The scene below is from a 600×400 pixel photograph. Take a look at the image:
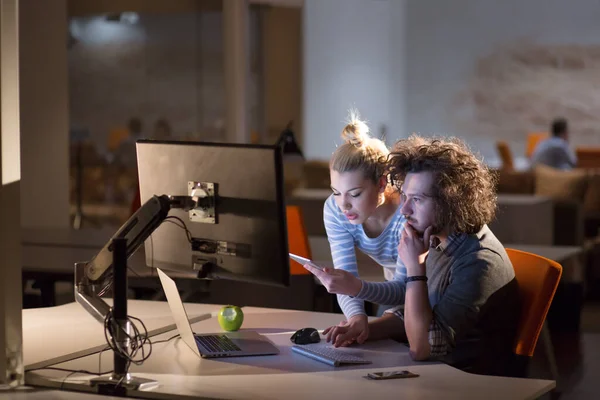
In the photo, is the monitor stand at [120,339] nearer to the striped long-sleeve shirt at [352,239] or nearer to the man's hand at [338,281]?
the man's hand at [338,281]

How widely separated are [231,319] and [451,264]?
0.67 metres

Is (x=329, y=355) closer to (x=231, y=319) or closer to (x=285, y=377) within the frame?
(x=285, y=377)

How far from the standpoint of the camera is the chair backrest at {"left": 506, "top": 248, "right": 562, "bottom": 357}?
256cm

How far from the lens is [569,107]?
1474cm

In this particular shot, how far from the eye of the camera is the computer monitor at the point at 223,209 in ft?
7.07

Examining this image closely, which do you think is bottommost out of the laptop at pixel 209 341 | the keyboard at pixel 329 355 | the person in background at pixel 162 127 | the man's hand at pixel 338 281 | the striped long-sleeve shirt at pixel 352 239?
the keyboard at pixel 329 355

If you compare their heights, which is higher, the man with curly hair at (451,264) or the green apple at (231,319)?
the man with curly hair at (451,264)

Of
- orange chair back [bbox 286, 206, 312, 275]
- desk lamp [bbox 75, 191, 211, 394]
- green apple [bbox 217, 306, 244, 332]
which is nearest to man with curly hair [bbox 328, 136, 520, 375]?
green apple [bbox 217, 306, 244, 332]

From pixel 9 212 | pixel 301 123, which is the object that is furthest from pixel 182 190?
pixel 301 123

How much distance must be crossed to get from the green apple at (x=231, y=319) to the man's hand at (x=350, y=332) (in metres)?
0.30

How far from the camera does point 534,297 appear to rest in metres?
2.59

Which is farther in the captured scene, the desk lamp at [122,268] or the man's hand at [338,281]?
the man's hand at [338,281]

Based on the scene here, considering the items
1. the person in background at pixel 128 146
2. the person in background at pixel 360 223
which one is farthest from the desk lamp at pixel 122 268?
the person in background at pixel 128 146

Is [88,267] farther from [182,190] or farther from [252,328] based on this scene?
[252,328]
